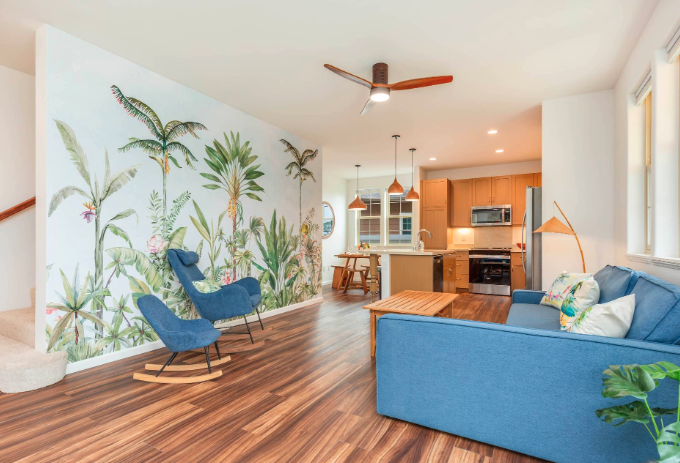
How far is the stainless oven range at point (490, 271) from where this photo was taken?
23.1 feet

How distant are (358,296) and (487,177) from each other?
3.84m

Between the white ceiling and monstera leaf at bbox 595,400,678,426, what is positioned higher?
the white ceiling

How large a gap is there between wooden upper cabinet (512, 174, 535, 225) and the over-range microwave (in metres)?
0.14

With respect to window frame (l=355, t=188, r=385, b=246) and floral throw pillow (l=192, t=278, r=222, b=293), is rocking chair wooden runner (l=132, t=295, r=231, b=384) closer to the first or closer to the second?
floral throw pillow (l=192, t=278, r=222, b=293)

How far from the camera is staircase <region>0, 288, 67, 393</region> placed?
2531 mm

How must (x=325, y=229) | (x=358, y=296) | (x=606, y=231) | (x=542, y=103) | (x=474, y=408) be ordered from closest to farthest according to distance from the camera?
(x=474, y=408)
(x=606, y=231)
(x=542, y=103)
(x=358, y=296)
(x=325, y=229)

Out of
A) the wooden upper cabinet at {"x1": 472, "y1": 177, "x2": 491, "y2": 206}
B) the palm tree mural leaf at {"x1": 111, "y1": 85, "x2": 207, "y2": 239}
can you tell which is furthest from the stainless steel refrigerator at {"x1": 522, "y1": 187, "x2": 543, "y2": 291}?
the palm tree mural leaf at {"x1": 111, "y1": 85, "x2": 207, "y2": 239}

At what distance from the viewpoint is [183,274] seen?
3523 millimetres

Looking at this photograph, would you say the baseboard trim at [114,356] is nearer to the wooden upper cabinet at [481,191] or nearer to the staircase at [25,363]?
the staircase at [25,363]

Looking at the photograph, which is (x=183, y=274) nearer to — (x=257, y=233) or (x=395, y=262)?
(x=257, y=233)

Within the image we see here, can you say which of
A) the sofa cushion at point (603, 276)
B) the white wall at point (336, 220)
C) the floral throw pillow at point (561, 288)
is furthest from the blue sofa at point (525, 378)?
the white wall at point (336, 220)

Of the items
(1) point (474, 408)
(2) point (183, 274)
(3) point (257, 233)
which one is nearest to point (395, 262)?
(3) point (257, 233)

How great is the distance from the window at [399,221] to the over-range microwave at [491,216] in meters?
1.70

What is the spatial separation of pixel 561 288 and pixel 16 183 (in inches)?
212
